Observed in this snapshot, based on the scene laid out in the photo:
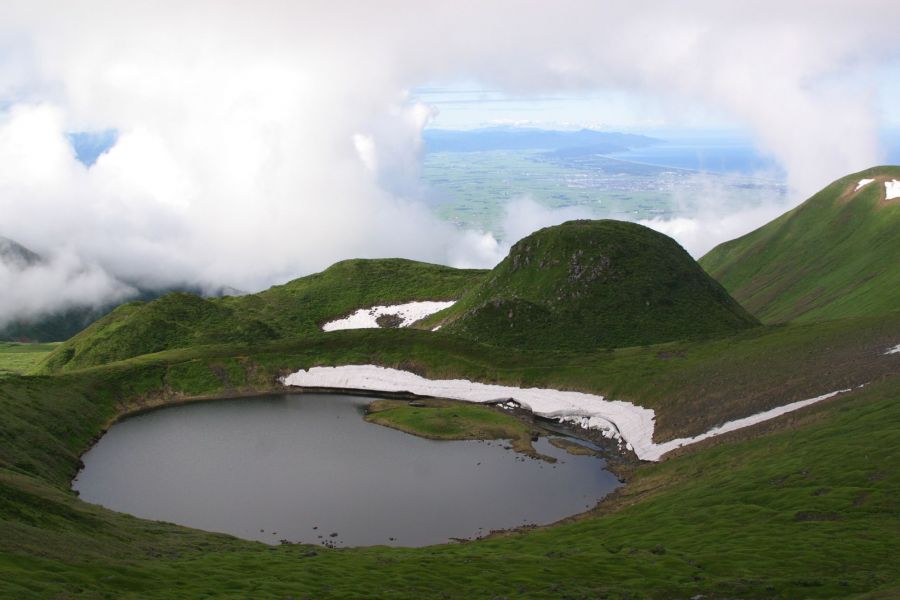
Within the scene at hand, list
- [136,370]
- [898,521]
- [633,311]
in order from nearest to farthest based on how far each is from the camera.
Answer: [898,521], [136,370], [633,311]

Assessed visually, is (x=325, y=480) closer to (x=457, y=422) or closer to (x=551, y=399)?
(x=457, y=422)

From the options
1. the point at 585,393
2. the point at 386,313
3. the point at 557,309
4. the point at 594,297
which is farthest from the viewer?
the point at 386,313

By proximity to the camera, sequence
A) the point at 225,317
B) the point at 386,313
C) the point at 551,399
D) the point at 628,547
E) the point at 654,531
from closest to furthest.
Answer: the point at 628,547 < the point at 654,531 < the point at 551,399 < the point at 225,317 < the point at 386,313

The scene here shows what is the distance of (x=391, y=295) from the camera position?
19038 centimetres

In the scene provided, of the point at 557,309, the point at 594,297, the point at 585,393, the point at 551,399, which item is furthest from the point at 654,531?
the point at 594,297

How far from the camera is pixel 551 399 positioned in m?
112

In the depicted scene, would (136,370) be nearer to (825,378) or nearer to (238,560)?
(238,560)

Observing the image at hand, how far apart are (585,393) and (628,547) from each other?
57613 millimetres

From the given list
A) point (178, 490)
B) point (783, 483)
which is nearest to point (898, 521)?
point (783, 483)

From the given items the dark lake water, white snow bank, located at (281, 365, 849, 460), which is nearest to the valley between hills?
white snow bank, located at (281, 365, 849, 460)

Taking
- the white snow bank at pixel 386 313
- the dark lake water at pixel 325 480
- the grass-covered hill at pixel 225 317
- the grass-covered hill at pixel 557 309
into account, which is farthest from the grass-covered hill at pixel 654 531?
the white snow bank at pixel 386 313

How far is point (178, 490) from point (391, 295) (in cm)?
11358

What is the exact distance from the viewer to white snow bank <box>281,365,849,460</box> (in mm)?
88000

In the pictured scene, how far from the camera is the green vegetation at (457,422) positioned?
9875 cm
